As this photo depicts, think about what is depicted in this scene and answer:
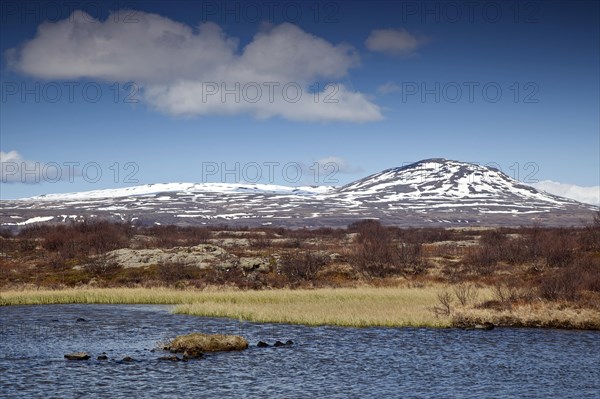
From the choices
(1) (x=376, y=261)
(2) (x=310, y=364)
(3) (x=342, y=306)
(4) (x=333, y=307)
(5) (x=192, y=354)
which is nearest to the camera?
(2) (x=310, y=364)

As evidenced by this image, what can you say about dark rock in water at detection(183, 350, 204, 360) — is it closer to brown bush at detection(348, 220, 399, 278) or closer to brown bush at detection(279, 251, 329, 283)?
brown bush at detection(279, 251, 329, 283)

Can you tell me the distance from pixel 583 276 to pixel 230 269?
35.6 m

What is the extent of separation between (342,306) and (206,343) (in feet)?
56.6

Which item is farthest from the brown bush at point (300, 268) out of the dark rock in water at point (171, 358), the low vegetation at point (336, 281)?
the dark rock in water at point (171, 358)

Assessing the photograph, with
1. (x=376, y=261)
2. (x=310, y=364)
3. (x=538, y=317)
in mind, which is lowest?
(x=310, y=364)

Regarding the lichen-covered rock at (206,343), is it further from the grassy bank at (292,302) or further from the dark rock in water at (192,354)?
the grassy bank at (292,302)

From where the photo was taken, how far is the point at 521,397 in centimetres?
2481

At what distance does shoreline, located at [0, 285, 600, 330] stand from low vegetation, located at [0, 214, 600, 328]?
0.08m

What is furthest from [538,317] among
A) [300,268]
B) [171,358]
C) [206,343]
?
[300,268]

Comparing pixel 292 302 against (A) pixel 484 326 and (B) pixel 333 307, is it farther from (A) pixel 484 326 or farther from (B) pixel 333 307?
(A) pixel 484 326

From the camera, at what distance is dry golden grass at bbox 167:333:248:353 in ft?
111

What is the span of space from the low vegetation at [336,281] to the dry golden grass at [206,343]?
9.38 m

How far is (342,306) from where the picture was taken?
1955 inches

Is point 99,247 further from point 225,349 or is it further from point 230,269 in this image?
point 225,349
